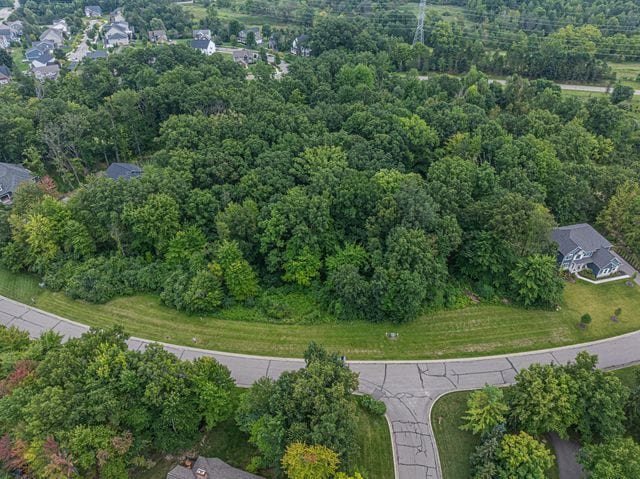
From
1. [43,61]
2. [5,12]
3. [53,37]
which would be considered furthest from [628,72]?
[5,12]

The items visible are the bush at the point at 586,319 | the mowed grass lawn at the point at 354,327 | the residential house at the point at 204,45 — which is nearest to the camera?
the mowed grass lawn at the point at 354,327

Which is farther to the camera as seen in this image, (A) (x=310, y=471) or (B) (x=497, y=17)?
(B) (x=497, y=17)

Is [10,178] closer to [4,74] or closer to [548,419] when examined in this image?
[4,74]

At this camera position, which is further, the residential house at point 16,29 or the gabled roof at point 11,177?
the residential house at point 16,29

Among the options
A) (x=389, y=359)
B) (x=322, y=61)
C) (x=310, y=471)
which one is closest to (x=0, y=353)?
(x=310, y=471)

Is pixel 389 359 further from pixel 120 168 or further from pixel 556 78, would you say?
pixel 556 78

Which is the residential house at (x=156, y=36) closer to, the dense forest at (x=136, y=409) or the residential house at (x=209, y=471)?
the dense forest at (x=136, y=409)

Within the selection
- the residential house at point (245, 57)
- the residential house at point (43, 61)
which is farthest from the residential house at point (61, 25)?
the residential house at point (245, 57)
